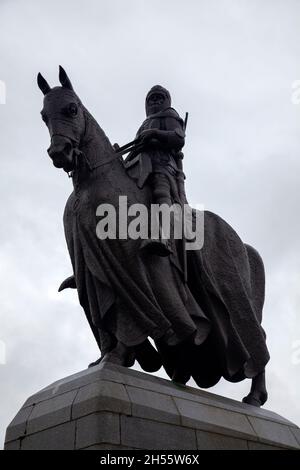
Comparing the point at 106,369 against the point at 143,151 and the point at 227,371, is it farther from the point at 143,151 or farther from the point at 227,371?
the point at 143,151

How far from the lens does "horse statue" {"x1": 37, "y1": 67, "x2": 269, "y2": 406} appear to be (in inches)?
368

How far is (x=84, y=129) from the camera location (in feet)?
32.9

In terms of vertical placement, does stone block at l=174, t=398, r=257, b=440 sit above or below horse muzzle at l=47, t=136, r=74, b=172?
below

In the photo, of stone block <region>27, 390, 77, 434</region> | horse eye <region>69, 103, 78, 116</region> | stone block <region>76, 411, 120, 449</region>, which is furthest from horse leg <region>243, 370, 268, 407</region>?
horse eye <region>69, 103, 78, 116</region>

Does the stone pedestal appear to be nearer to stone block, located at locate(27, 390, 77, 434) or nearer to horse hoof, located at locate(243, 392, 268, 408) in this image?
stone block, located at locate(27, 390, 77, 434)

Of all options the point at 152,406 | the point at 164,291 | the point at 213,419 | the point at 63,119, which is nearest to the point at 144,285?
the point at 164,291

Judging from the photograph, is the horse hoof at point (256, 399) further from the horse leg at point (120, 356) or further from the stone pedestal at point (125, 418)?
the horse leg at point (120, 356)

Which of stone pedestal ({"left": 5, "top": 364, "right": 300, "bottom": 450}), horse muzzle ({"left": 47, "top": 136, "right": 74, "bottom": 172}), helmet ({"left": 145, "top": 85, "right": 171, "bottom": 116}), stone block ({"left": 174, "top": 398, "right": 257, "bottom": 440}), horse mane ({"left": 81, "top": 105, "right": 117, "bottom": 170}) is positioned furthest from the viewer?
helmet ({"left": 145, "top": 85, "right": 171, "bottom": 116})

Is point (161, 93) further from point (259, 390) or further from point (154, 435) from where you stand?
point (154, 435)

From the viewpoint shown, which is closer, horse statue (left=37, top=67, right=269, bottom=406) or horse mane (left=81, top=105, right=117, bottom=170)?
horse statue (left=37, top=67, right=269, bottom=406)

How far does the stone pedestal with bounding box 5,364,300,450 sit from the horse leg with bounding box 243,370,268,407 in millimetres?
1490

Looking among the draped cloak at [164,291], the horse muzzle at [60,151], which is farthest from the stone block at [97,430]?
the horse muzzle at [60,151]

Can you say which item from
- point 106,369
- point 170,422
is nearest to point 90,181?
point 106,369

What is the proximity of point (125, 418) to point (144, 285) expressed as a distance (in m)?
2.28
